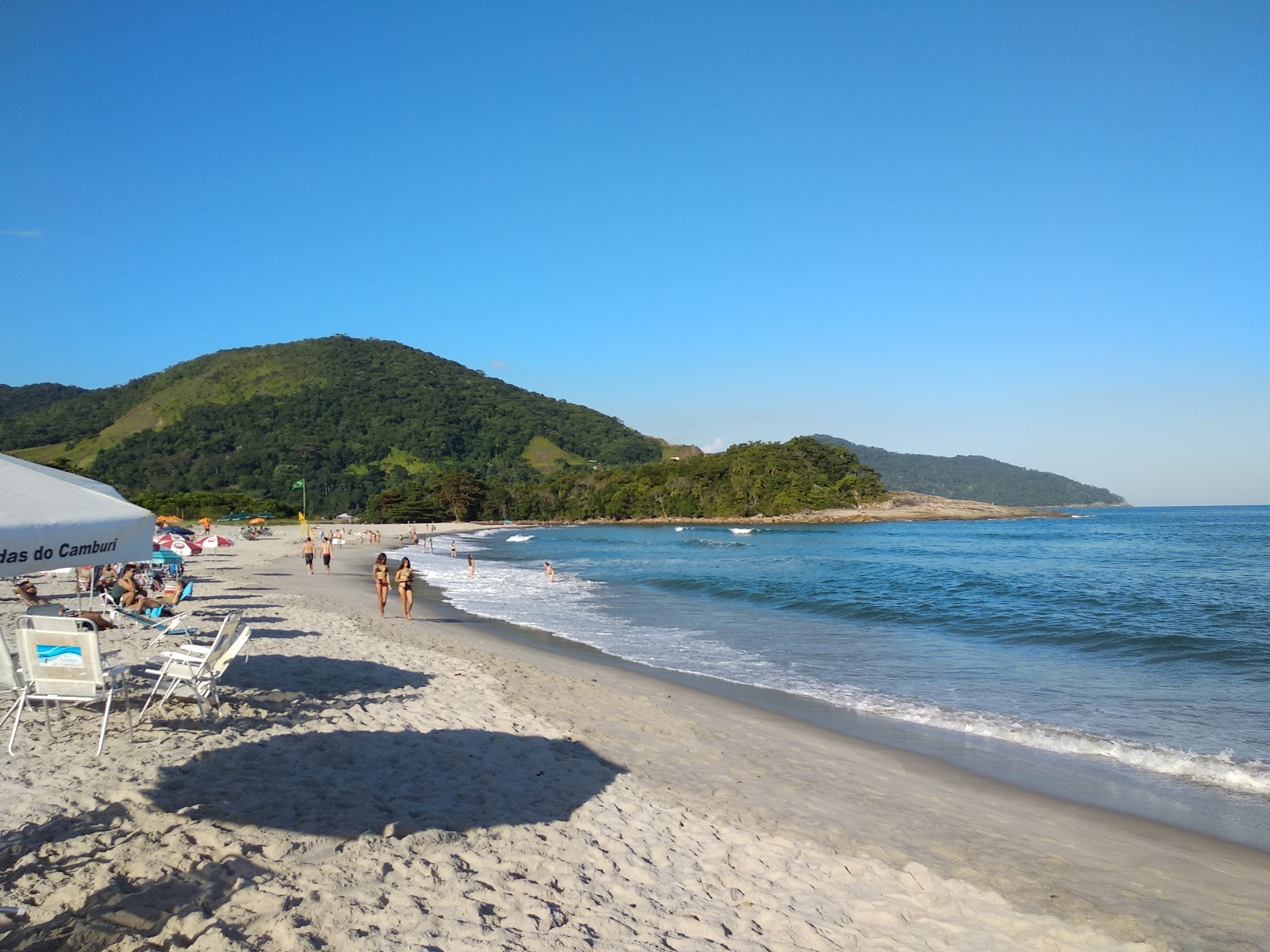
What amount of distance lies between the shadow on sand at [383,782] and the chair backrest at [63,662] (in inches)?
42.2

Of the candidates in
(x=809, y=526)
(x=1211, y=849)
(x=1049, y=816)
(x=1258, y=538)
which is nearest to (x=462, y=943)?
(x=1049, y=816)

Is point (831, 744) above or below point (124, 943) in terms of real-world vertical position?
below

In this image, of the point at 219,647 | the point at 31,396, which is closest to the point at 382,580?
the point at 219,647

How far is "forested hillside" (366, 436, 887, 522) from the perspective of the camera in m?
100

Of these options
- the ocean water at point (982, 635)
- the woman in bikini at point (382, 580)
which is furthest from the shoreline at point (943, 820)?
the woman in bikini at point (382, 580)

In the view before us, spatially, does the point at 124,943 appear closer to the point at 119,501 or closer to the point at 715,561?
the point at 119,501

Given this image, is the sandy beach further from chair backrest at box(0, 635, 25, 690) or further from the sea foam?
the sea foam

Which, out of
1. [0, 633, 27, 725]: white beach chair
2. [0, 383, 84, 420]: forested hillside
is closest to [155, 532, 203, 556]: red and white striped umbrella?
[0, 633, 27, 725]: white beach chair

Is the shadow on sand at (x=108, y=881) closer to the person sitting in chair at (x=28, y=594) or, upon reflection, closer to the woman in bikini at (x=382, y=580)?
the person sitting in chair at (x=28, y=594)

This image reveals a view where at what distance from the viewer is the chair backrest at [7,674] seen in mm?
5309

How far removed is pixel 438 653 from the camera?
10.7m

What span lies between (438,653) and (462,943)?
7716mm

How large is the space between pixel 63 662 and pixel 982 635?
14.7 meters

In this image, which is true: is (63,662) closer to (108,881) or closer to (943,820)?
(108,881)
